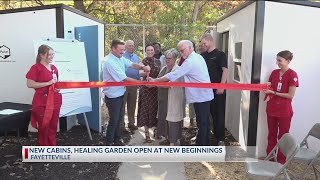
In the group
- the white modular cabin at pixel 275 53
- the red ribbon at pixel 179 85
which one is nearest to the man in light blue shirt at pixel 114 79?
the red ribbon at pixel 179 85

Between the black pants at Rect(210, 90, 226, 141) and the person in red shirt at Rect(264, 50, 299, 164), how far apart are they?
3.74ft

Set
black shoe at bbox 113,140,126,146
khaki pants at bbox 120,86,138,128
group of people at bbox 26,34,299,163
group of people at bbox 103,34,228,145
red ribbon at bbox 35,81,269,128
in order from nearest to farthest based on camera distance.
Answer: group of people at bbox 26,34,299,163 < red ribbon at bbox 35,81,269,128 < group of people at bbox 103,34,228,145 < black shoe at bbox 113,140,126,146 < khaki pants at bbox 120,86,138,128

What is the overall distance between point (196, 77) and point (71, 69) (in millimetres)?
2100

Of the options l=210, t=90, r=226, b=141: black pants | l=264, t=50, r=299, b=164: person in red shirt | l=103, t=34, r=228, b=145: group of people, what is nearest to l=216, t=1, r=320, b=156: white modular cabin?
l=264, t=50, r=299, b=164: person in red shirt

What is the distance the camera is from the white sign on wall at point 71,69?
561 centimetres

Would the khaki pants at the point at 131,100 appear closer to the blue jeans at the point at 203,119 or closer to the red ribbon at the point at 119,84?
the red ribbon at the point at 119,84

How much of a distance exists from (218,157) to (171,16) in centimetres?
1111

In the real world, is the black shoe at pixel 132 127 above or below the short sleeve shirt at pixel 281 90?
below

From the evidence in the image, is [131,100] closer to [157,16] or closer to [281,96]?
[281,96]

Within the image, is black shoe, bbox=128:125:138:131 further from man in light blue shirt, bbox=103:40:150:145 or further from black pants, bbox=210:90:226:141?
black pants, bbox=210:90:226:141

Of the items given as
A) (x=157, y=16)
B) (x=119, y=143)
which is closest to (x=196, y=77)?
(x=119, y=143)

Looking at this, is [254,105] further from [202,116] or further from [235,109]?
[235,109]

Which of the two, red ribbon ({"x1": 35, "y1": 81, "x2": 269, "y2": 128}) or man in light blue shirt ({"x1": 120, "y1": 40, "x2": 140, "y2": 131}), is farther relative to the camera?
man in light blue shirt ({"x1": 120, "y1": 40, "x2": 140, "y2": 131})

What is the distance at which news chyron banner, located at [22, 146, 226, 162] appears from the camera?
3.78 meters
